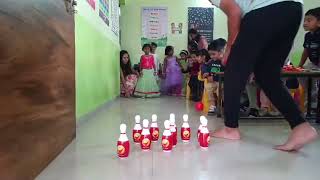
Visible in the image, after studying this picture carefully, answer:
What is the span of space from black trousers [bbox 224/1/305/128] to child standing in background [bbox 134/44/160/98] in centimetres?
361

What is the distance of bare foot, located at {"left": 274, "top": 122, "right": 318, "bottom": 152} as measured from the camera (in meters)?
1.53

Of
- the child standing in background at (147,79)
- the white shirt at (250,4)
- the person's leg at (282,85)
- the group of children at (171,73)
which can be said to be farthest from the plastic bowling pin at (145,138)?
the child standing in background at (147,79)

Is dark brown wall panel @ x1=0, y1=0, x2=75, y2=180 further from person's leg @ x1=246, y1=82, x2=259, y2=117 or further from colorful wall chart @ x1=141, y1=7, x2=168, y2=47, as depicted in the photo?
colorful wall chart @ x1=141, y1=7, x2=168, y2=47

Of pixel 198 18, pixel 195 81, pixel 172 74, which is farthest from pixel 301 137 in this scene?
pixel 198 18

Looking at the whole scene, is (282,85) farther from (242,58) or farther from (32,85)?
(32,85)

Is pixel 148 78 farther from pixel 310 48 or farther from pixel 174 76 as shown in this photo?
pixel 310 48

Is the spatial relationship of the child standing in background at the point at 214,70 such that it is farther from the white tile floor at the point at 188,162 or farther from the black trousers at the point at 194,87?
the black trousers at the point at 194,87

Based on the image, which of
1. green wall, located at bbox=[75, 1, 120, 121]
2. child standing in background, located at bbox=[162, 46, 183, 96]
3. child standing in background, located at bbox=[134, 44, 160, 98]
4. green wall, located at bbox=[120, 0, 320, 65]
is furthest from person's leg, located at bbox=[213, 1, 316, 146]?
green wall, located at bbox=[120, 0, 320, 65]

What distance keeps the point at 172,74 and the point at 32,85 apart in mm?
4868

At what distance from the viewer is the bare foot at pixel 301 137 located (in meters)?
1.53

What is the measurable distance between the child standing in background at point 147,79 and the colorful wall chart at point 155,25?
0.78 meters

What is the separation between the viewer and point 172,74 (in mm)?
5891

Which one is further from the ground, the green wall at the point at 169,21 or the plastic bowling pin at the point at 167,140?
the green wall at the point at 169,21

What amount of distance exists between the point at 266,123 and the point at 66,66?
1.58 m
